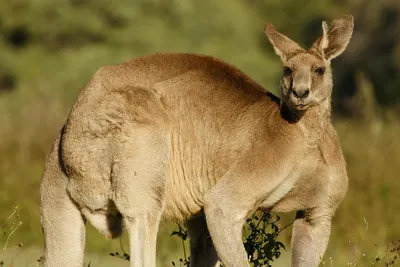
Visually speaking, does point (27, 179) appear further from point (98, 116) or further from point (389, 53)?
point (389, 53)

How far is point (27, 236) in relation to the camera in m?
10.9

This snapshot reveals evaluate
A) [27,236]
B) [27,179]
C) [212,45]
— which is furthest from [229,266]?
[212,45]

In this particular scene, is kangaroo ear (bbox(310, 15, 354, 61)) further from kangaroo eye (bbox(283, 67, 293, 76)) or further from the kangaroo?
kangaroo eye (bbox(283, 67, 293, 76))

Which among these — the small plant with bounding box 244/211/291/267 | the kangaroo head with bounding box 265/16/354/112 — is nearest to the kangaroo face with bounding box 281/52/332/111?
the kangaroo head with bounding box 265/16/354/112

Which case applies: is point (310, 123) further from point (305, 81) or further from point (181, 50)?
point (181, 50)

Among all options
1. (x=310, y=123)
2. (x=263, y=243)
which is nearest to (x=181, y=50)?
(x=263, y=243)

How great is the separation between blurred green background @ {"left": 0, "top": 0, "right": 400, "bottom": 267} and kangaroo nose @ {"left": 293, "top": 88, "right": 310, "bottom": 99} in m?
1.14

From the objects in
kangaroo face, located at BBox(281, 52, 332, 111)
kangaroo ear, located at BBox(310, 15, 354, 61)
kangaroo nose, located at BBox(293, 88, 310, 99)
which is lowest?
kangaroo nose, located at BBox(293, 88, 310, 99)

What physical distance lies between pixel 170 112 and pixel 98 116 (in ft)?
1.59

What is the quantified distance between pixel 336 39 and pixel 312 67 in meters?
0.28

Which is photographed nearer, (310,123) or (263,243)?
(310,123)

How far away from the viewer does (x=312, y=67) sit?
6.18m

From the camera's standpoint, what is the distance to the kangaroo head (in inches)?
239

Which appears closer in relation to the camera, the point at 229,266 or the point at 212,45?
the point at 229,266
